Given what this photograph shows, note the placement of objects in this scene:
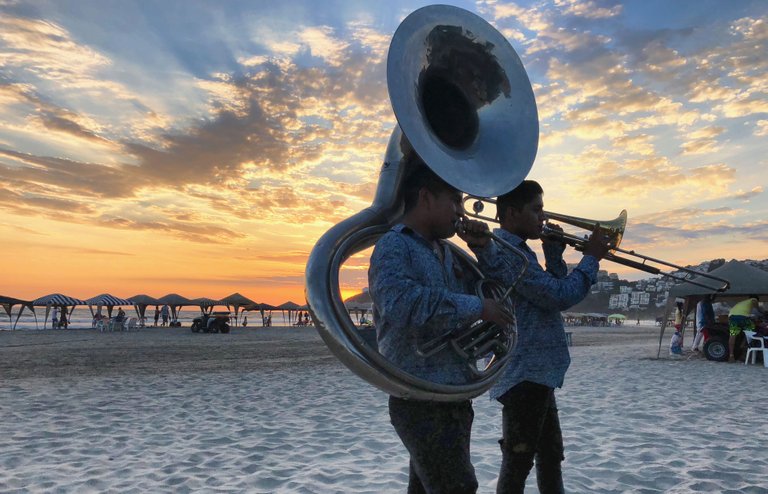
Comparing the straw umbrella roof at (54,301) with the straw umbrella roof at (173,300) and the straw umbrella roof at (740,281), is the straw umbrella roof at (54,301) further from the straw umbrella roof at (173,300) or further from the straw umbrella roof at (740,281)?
the straw umbrella roof at (740,281)

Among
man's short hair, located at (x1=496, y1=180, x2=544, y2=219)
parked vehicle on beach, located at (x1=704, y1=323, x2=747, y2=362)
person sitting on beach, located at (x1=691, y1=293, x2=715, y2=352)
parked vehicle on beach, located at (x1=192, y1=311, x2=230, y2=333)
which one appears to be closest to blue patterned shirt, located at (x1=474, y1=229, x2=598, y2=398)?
man's short hair, located at (x1=496, y1=180, x2=544, y2=219)

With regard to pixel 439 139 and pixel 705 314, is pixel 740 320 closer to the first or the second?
pixel 705 314

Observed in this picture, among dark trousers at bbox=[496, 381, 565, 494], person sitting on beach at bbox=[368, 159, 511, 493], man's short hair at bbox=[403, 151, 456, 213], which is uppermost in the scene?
man's short hair at bbox=[403, 151, 456, 213]

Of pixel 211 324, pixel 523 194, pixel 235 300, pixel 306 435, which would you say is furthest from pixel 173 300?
pixel 523 194

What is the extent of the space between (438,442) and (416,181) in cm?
102

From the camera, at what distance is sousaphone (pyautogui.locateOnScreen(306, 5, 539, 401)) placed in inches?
76.3

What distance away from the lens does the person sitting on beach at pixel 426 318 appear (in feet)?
6.04

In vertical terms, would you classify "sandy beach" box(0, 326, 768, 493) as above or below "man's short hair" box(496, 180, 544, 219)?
below

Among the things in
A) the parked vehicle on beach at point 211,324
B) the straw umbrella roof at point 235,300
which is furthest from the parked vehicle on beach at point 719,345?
the straw umbrella roof at point 235,300

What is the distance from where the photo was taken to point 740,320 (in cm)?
1427

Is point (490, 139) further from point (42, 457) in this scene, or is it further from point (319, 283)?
point (42, 457)

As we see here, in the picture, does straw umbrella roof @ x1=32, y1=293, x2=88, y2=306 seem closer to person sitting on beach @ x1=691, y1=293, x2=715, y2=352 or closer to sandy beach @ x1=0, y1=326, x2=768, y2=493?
sandy beach @ x1=0, y1=326, x2=768, y2=493

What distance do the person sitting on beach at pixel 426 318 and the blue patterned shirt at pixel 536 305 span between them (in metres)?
0.43

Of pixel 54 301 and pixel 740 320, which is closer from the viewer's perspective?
pixel 740 320
